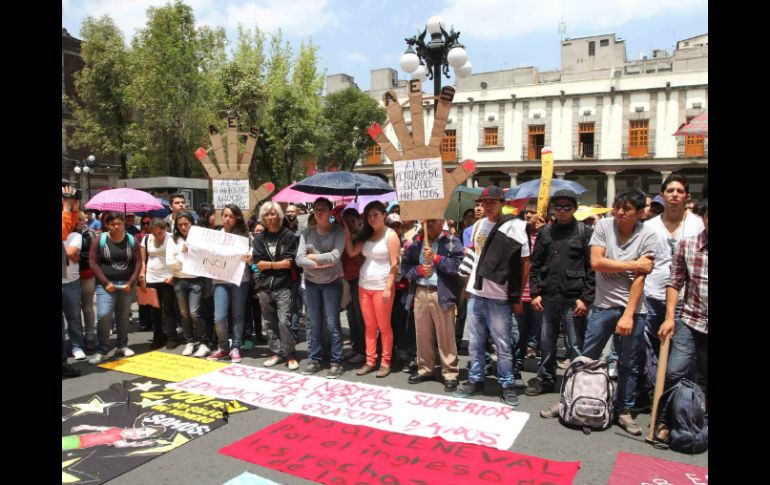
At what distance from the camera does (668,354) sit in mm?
4254

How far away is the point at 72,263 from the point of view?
6523 millimetres

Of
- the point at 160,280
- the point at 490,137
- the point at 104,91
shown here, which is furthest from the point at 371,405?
the point at 490,137

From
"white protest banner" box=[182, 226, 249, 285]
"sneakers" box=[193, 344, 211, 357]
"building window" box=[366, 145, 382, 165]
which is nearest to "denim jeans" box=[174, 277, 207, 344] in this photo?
"sneakers" box=[193, 344, 211, 357]

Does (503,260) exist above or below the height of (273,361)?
above

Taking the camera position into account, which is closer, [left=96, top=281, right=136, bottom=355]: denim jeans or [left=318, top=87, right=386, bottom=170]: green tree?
[left=96, top=281, right=136, bottom=355]: denim jeans

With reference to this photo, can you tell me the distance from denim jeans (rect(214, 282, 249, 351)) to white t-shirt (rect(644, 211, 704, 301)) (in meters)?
4.72

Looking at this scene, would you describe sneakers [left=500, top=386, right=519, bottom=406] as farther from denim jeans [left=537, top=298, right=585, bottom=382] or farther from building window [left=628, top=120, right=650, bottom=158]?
building window [left=628, top=120, right=650, bottom=158]

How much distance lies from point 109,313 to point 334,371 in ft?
10.4

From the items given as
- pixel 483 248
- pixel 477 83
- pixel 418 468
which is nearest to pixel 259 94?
pixel 477 83

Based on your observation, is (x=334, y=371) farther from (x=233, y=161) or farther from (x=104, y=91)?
(x=104, y=91)

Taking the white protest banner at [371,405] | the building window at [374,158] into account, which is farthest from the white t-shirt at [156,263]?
the building window at [374,158]

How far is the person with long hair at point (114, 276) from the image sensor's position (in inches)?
269

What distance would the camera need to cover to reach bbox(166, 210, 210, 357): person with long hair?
7023 mm

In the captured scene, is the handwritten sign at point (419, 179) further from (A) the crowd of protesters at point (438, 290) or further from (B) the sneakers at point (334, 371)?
(B) the sneakers at point (334, 371)
